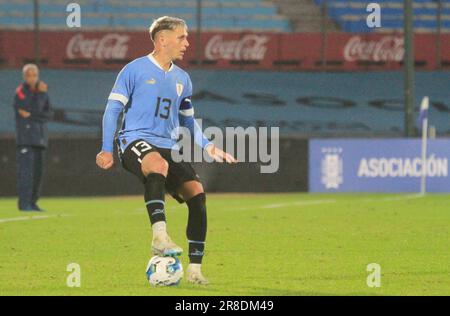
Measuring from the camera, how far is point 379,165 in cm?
2464

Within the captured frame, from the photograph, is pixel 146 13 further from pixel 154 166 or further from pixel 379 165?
pixel 154 166

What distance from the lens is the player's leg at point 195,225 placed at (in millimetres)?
9156

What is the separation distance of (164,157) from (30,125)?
30.6ft

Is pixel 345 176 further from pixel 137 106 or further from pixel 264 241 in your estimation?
pixel 137 106

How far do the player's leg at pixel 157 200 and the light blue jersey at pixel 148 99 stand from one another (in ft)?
0.83

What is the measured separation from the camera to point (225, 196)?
2414 cm

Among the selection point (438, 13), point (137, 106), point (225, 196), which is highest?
point (438, 13)

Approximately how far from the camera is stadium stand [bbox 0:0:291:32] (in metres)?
33.3

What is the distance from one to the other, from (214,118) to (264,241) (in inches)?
749

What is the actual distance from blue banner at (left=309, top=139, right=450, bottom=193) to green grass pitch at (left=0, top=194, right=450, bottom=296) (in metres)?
3.57

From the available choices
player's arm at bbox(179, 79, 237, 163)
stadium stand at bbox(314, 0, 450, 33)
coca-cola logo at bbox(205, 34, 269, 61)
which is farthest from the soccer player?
stadium stand at bbox(314, 0, 450, 33)

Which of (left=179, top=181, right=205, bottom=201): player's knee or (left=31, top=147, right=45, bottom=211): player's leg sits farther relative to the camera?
(left=31, top=147, right=45, bottom=211): player's leg

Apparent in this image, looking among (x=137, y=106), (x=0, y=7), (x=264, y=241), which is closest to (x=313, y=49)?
(x=0, y=7)

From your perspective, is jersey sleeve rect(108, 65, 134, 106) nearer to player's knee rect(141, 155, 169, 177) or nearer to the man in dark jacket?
player's knee rect(141, 155, 169, 177)
